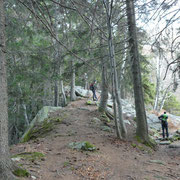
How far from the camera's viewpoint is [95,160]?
16.9 ft

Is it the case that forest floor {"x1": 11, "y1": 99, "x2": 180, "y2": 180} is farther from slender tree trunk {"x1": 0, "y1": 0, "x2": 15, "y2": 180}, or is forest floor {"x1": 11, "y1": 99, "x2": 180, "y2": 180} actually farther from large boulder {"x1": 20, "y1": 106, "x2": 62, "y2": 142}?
large boulder {"x1": 20, "y1": 106, "x2": 62, "y2": 142}

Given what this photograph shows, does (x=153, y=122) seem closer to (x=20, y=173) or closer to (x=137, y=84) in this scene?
(x=137, y=84)

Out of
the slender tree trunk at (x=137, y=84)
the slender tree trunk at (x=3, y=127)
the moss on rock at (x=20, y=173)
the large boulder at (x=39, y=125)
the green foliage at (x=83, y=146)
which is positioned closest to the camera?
the slender tree trunk at (x=3, y=127)

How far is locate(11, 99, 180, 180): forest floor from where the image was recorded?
162 inches

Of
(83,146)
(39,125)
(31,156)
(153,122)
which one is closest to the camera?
(31,156)

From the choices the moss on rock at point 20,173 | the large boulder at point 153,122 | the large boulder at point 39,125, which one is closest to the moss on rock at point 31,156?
the moss on rock at point 20,173

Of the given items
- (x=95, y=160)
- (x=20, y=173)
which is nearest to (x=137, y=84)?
(x=95, y=160)

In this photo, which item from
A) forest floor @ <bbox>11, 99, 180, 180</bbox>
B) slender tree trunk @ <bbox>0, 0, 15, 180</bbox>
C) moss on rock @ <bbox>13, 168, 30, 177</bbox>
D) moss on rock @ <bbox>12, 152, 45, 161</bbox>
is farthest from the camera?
moss on rock @ <bbox>12, 152, 45, 161</bbox>

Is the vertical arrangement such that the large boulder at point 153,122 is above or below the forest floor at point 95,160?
below

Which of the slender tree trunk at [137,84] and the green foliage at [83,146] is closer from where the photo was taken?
the green foliage at [83,146]

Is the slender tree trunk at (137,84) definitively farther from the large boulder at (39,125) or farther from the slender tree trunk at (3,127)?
the slender tree trunk at (3,127)

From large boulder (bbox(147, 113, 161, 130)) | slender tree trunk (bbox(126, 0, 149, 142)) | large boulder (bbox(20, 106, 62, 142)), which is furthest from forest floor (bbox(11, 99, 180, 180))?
large boulder (bbox(147, 113, 161, 130))

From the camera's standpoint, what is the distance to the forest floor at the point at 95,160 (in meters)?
4.12

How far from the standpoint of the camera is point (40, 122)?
9.82 m
